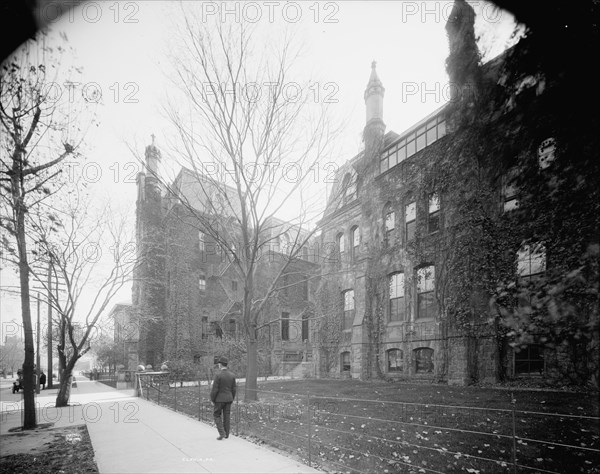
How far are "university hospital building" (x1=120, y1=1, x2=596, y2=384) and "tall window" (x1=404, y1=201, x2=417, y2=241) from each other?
0.05 metres

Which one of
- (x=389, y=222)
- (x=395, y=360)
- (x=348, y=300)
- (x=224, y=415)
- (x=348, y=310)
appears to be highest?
(x=389, y=222)

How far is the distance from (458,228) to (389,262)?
370 inches

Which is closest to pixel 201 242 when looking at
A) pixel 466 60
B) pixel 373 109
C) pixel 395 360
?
pixel 373 109

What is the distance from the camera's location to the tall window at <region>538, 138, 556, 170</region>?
306 centimetres

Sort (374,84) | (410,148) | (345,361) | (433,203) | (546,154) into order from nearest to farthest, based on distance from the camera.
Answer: (546,154) → (433,203) → (410,148) → (345,361) → (374,84)

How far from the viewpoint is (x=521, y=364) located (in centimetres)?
1331

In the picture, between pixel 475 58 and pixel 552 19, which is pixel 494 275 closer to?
pixel 475 58

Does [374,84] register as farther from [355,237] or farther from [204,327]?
[204,327]

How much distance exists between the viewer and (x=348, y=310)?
73.2 ft

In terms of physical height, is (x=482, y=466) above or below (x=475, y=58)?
below

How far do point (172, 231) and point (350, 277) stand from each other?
15399mm

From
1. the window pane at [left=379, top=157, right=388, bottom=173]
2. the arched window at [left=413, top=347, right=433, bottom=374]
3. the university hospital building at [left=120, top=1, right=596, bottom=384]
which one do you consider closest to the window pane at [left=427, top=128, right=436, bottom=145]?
the university hospital building at [left=120, top=1, right=596, bottom=384]

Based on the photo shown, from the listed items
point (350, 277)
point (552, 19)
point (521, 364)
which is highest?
point (552, 19)

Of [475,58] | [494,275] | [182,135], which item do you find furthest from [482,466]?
[182,135]
